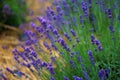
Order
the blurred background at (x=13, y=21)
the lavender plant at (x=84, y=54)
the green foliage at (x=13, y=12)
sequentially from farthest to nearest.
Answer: the green foliage at (x=13, y=12), the blurred background at (x=13, y=21), the lavender plant at (x=84, y=54)

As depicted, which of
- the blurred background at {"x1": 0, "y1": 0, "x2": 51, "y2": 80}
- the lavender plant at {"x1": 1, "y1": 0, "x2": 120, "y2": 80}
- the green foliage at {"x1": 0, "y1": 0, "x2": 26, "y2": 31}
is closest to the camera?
the lavender plant at {"x1": 1, "y1": 0, "x2": 120, "y2": 80}

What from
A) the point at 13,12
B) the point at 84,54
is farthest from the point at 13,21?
the point at 84,54

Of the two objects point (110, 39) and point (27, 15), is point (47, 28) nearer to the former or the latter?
point (110, 39)

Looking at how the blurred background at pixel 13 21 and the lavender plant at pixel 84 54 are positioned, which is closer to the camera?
the lavender plant at pixel 84 54

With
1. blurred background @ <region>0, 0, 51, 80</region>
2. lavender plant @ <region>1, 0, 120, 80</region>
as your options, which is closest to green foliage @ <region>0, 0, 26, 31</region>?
blurred background @ <region>0, 0, 51, 80</region>

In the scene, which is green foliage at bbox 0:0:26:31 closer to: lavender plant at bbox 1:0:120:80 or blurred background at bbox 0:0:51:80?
blurred background at bbox 0:0:51:80

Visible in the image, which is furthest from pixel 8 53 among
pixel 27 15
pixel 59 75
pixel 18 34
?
pixel 59 75

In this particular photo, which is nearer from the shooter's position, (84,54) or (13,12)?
(84,54)

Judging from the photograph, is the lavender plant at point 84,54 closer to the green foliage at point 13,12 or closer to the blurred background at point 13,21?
the blurred background at point 13,21

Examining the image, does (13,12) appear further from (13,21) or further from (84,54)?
(84,54)

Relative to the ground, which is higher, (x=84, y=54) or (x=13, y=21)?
(x=84, y=54)

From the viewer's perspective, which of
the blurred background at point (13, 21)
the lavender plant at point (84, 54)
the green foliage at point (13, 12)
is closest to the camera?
the lavender plant at point (84, 54)

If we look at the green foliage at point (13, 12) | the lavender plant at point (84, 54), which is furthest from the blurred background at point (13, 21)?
the lavender plant at point (84, 54)
